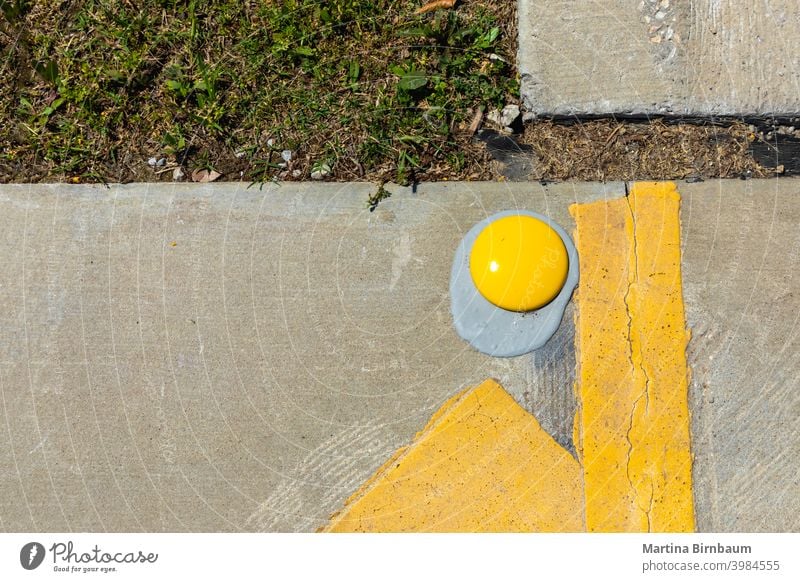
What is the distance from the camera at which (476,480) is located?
2.52 meters

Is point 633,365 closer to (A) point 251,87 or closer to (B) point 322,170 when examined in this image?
(B) point 322,170

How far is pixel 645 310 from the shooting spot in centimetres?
255

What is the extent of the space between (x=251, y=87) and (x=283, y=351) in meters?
1.17

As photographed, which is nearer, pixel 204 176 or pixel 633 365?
pixel 633 365

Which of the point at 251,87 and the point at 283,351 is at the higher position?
the point at 251,87

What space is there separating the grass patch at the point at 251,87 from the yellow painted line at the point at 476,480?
104 centimetres

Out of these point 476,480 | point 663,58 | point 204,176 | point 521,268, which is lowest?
point 476,480

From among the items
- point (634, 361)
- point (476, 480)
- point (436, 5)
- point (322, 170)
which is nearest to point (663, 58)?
point (436, 5)

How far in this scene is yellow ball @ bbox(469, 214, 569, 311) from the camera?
2529 millimetres

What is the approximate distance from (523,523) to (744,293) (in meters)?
1.32

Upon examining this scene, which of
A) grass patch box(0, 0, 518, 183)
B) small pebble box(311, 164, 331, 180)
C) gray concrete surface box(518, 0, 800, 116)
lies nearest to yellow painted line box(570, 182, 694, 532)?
gray concrete surface box(518, 0, 800, 116)

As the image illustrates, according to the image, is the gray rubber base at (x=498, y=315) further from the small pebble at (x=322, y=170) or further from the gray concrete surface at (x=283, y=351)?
the small pebble at (x=322, y=170)
